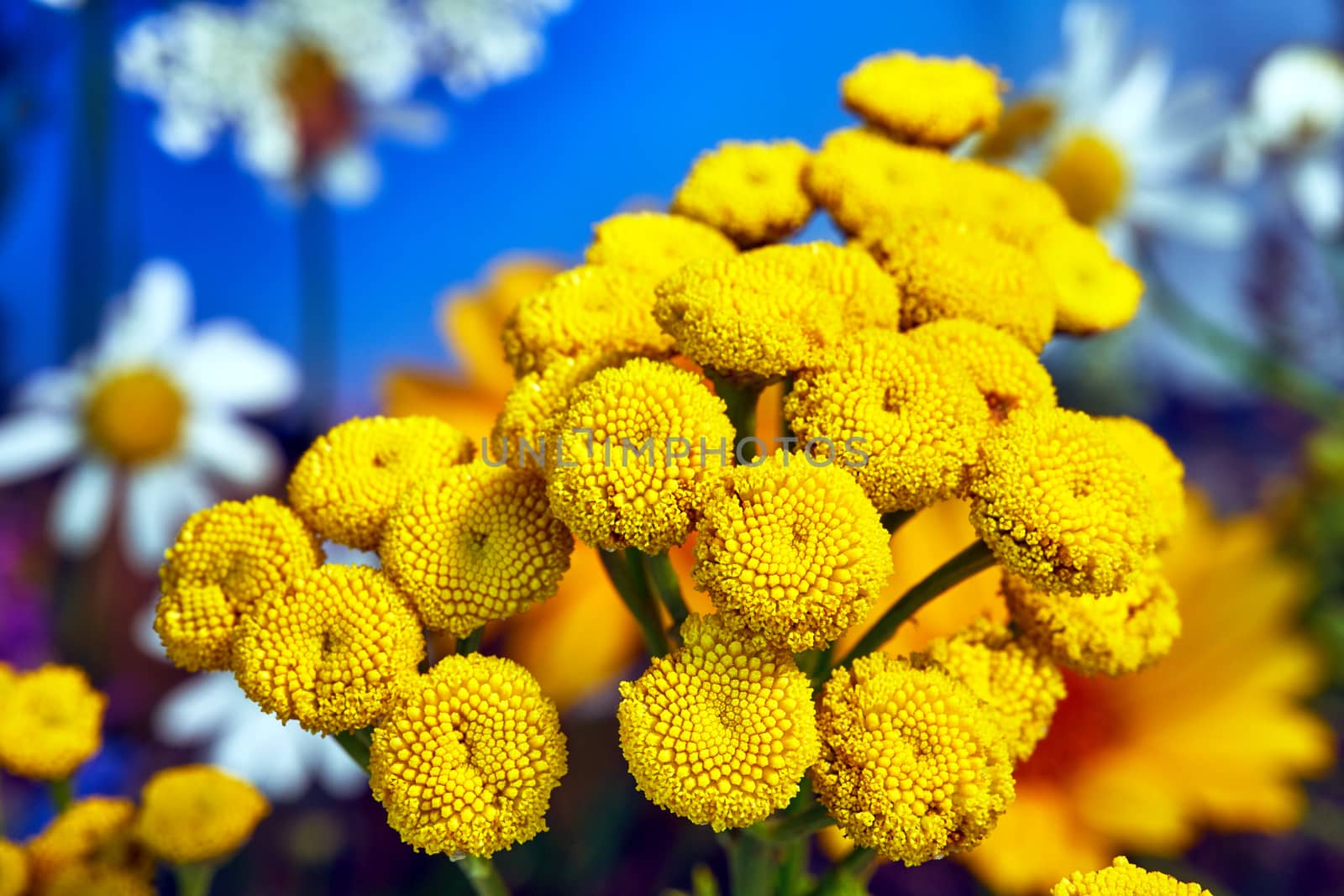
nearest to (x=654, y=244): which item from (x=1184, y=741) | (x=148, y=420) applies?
(x=1184, y=741)

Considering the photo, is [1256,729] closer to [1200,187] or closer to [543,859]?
[543,859]

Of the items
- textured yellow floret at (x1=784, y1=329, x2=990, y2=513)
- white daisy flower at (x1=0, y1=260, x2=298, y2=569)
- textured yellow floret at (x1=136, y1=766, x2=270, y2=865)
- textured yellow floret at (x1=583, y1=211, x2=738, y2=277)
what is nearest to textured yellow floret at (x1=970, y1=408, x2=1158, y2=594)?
textured yellow floret at (x1=784, y1=329, x2=990, y2=513)

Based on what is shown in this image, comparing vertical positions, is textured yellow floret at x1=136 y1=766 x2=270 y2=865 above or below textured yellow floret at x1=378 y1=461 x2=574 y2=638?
below

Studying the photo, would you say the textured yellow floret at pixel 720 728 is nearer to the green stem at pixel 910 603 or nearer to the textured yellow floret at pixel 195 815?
the green stem at pixel 910 603

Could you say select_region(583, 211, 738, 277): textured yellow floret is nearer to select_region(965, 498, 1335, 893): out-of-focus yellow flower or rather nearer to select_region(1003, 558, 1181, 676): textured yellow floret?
select_region(1003, 558, 1181, 676): textured yellow floret

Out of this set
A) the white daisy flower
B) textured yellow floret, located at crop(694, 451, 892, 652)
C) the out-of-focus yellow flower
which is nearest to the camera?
textured yellow floret, located at crop(694, 451, 892, 652)
